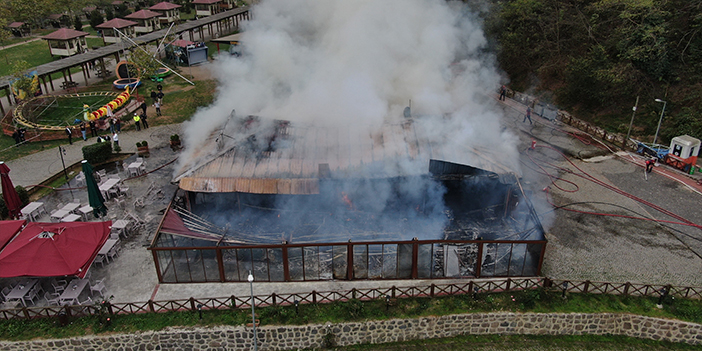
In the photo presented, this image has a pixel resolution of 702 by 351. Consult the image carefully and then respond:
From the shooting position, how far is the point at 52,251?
14.8 metres

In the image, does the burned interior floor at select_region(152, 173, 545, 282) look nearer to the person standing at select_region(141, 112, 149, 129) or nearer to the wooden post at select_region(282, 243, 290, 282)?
the wooden post at select_region(282, 243, 290, 282)

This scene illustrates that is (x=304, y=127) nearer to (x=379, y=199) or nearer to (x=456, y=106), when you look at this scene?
(x=379, y=199)

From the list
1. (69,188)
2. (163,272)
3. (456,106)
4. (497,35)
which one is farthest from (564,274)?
(497,35)

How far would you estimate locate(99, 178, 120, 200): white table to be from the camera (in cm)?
2125

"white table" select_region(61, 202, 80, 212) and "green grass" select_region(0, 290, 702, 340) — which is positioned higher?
"white table" select_region(61, 202, 80, 212)

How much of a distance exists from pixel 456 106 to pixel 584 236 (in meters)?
10.5

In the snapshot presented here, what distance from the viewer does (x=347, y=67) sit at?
84.9 ft

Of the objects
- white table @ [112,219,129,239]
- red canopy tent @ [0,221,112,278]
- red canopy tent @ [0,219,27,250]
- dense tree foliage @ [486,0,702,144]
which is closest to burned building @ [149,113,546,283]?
white table @ [112,219,129,239]

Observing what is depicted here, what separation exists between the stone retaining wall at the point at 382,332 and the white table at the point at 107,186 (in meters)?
8.63

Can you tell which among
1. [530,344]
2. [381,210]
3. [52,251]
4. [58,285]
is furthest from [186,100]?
[530,344]

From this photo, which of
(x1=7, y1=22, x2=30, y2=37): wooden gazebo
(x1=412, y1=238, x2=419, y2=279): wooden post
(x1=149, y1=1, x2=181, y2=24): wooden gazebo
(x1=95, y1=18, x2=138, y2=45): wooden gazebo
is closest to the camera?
(x1=412, y1=238, x2=419, y2=279): wooden post

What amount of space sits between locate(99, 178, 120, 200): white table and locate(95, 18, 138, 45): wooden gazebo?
3041 centimetres

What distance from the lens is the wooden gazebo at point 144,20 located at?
174ft

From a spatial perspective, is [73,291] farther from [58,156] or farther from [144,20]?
[144,20]
